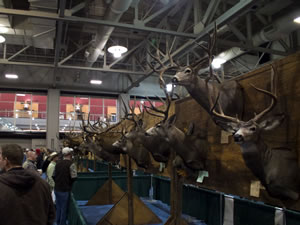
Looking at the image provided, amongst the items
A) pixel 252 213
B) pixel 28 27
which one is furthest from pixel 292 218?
pixel 28 27

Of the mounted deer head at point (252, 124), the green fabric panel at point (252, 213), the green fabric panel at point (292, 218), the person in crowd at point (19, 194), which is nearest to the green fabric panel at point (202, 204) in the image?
the green fabric panel at point (252, 213)

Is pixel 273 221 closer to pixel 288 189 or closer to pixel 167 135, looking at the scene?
pixel 167 135

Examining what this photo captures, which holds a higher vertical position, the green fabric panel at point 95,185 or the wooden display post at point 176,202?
the wooden display post at point 176,202

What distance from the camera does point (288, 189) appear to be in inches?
77.8

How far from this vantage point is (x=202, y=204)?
226 inches

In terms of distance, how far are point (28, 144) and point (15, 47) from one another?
5852 mm

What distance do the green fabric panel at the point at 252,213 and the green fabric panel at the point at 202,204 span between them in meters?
Result: 0.55

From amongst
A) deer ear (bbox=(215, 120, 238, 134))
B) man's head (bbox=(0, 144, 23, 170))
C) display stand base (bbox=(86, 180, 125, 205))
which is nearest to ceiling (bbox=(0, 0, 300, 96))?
deer ear (bbox=(215, 120, 238, 134))

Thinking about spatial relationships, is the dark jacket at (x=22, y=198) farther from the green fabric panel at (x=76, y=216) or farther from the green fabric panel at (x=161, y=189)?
the green fabric panel at (x=161, y=189)

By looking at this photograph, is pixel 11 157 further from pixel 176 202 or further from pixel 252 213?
pixel 252 213

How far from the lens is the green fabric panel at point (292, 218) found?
13.0 feet

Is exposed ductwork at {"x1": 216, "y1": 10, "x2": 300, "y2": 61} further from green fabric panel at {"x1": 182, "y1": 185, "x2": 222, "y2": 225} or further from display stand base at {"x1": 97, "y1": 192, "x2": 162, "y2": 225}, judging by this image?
display stand base at {"x1": 97, "y1": 192, "x2": 162, "y2": 225}

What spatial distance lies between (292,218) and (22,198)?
354 cm

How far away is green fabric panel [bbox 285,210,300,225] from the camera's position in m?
3.95
